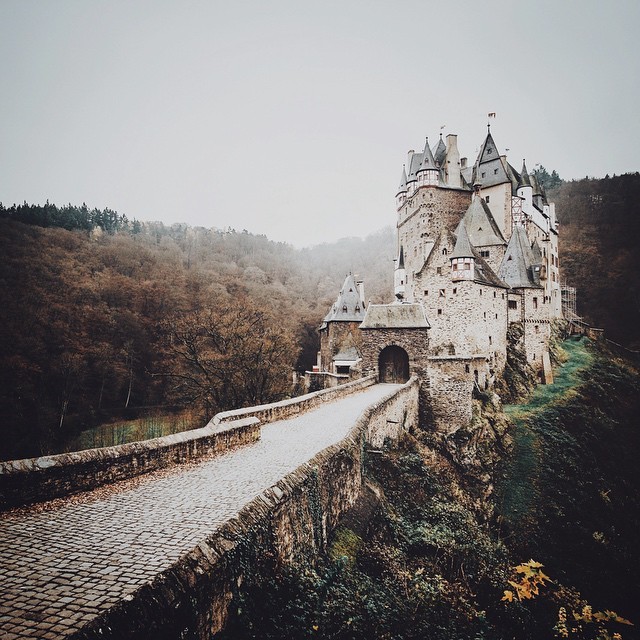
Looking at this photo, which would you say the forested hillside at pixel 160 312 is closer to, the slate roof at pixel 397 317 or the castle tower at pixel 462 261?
the slate roof at pixel 397 317

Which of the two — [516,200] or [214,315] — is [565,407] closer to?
[516,200]

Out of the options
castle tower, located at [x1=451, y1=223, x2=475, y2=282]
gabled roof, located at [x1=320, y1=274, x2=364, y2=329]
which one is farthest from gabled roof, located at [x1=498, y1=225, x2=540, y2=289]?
gabled roof, located at [x1=320, y1=274, x2=364, y2=329]

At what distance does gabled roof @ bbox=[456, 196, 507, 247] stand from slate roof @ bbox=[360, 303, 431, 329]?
12230 mm

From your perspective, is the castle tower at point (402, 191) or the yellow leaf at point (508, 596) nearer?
the yellow leaf at point (508, 596)

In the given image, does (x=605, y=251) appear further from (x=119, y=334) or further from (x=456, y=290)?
(x=119, y=334)

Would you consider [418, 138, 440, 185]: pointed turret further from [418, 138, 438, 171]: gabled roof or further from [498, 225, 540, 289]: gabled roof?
[498, 225, 540, 289]: gabled roof

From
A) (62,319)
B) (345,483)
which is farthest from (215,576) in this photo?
(62,319)

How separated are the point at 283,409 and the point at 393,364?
11.9m

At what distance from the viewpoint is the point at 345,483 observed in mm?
9242

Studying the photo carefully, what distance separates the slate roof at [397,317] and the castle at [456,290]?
57 mm

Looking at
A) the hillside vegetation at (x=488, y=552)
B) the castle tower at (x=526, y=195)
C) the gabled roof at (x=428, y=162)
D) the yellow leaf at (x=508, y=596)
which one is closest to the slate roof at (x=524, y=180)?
the castle tower at (x=526, y=195)

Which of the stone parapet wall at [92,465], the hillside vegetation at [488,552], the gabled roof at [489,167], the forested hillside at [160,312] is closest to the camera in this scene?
the stone parapet wall at [92,465]

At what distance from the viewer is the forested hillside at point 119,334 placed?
22.5 meters

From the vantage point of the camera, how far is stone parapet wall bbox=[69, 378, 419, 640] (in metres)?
3.21
